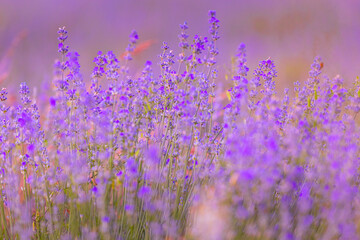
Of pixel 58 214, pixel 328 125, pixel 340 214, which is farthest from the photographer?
pixel 58 214

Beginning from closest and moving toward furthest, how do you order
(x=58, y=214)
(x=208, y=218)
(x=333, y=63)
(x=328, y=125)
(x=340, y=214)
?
(x=208, y=218), (x=340, y=214), (x=328, y=125), (x=58, y=214), (x=333, y=63)

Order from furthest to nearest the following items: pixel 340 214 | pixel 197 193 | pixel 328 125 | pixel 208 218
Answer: pixel 197 193 < pixel 328 125 < pixel 340 214 < pixel 208 218

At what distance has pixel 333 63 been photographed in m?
4.22

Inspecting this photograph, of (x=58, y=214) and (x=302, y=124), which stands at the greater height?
(x=302, y=124)

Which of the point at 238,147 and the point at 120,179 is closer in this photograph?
the point at 238,147

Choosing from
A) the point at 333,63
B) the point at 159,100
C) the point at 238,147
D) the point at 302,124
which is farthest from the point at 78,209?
the point at 333,63

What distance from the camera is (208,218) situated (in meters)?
1.17

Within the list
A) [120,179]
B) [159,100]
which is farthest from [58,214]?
[159,100]

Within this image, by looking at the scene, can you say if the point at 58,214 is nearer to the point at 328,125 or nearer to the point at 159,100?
the point at 159,100

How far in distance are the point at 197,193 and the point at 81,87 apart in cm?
77

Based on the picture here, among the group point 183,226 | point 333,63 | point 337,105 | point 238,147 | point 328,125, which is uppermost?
point 333,63

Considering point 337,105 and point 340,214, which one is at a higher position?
point 337,105

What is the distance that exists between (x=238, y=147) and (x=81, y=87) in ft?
3.12

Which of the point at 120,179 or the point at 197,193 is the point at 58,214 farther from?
the point at 197,193
